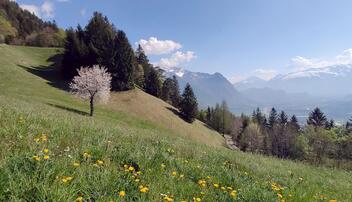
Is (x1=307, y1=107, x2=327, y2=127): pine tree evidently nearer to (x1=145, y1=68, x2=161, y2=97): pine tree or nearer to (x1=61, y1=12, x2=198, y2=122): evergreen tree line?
(x1=61, y1=12, x2=198, y2=122): evergreen tree line

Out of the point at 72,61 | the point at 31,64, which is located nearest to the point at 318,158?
the point at 72,61

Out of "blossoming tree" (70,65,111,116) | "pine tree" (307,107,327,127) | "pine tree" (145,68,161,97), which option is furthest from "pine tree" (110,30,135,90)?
"pine tree" (307,107,327,127)

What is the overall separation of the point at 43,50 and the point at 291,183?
101 metres

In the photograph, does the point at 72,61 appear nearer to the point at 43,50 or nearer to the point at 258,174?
the point at 43,50

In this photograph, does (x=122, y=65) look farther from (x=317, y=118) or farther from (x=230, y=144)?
(x=317, y=118)

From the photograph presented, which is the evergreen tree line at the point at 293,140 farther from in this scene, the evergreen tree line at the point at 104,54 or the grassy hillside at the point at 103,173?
the grassy hillside at the point at 103,173

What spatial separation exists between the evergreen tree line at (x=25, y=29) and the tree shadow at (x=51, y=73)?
1563cm

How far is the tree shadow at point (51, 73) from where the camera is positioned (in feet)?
236

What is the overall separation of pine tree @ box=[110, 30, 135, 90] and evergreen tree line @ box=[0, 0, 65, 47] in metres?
27.4

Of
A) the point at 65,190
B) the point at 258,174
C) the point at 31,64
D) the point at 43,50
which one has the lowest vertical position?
the point at 258,174

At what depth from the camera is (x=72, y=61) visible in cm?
7900

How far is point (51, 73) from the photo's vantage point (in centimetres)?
7962

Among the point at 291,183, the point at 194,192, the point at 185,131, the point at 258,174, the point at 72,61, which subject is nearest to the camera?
the point at 194,192

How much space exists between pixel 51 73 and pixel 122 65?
18.6 metres
